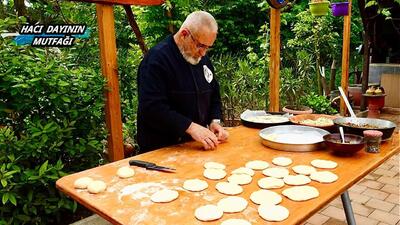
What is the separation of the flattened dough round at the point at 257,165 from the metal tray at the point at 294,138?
24 cm

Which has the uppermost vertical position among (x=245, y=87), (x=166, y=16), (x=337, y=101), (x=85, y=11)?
(x=166, y=16)

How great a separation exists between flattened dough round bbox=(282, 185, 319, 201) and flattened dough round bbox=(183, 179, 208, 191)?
1.09ft

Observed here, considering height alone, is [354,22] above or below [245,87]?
above

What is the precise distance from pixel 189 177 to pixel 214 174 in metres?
0.11

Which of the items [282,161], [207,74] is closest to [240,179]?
[282,161]

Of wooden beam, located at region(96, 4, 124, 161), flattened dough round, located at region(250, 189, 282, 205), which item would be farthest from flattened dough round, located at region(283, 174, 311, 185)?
wooden beam, located at region(96, 4, 124, 161)

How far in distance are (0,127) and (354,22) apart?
1033cm

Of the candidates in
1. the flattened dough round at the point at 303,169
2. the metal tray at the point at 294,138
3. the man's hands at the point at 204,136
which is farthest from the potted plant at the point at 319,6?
the flattened dough round at the point at 303,169

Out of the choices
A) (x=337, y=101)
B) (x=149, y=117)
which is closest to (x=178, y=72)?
(x=149, y=117)

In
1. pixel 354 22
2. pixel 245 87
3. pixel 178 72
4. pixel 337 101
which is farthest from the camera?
pixel 354 22

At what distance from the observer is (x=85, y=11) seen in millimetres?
3756

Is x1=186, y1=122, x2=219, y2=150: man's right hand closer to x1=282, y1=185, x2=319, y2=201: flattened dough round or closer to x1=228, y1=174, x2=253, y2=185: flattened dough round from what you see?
x1=228, y1=174, x2=253, y2=185: flattened dough round

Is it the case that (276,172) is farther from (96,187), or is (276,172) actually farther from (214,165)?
(96,187)

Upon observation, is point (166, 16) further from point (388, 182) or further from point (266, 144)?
point (266, 144)
